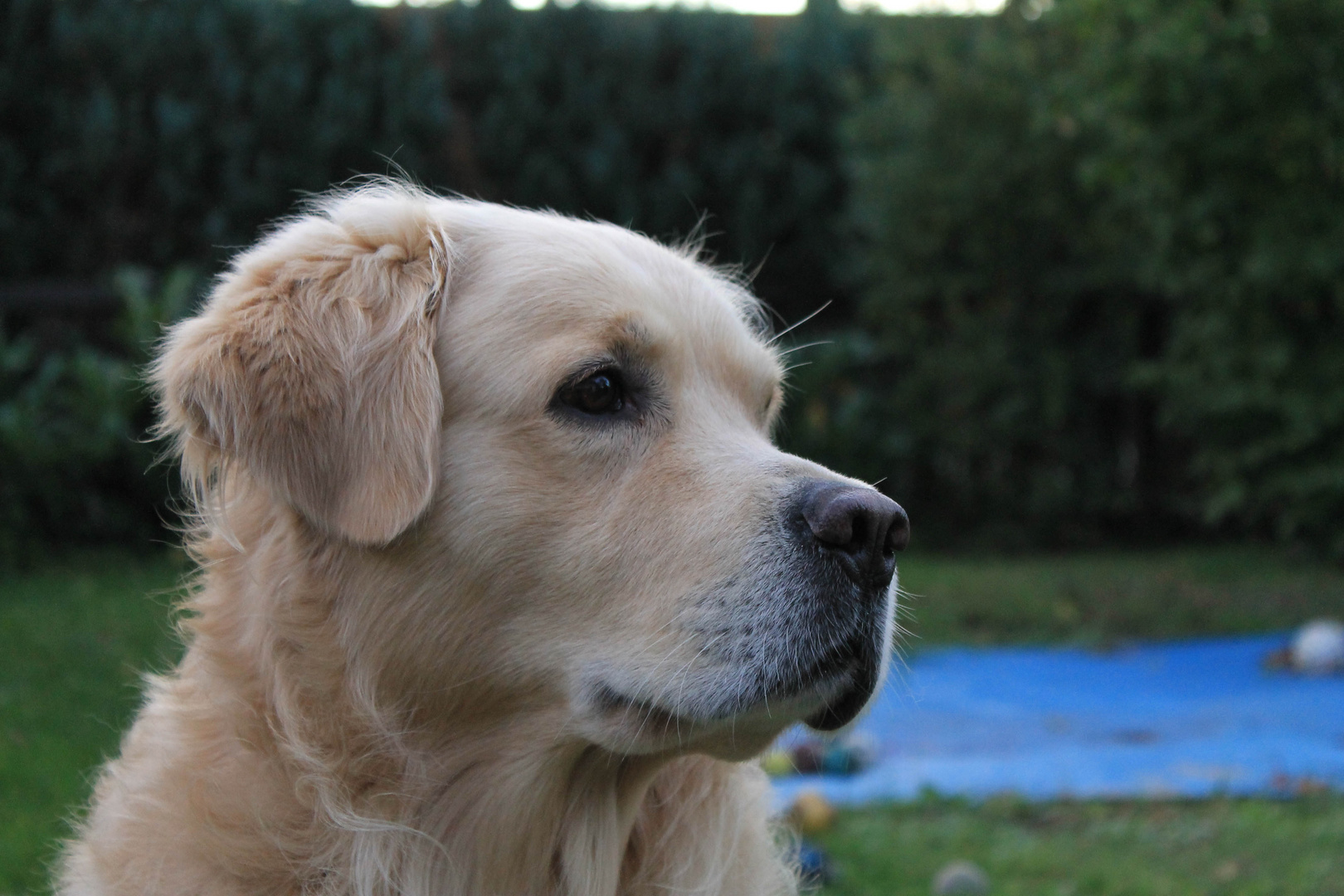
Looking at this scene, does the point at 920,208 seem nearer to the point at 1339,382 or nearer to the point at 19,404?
the point at 1339,382

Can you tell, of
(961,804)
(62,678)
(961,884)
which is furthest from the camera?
(62,678)

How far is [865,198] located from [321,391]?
10273 mm

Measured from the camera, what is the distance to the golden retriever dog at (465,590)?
2.26m

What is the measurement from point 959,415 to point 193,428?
417 inches

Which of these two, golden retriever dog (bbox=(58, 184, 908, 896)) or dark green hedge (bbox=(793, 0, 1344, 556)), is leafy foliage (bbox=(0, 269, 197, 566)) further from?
golden retriever dog (bbox=(58, 184, 908, 896))

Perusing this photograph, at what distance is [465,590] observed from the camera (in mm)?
2328

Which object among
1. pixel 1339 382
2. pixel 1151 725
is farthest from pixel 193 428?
pixel 1339 382

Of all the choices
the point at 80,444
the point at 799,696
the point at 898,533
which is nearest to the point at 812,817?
the point at 799,696

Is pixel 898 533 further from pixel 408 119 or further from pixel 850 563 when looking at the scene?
pixel 408 119

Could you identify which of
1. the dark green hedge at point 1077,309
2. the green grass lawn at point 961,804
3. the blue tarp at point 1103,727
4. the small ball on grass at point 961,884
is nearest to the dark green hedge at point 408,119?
the dark green hedge at point 1077,309

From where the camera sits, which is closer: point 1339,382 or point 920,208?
point 1339,382

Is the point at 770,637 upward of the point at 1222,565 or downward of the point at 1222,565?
upward

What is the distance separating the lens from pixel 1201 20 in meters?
8.05

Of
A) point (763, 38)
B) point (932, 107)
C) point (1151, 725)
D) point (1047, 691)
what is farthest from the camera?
point (763, 38)
